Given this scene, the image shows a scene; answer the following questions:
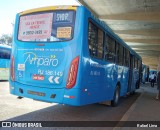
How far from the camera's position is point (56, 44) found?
7.15 meters

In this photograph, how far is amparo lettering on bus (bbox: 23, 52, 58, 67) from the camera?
712cm

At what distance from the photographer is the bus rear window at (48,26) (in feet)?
23.2

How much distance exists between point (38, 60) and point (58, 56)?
66 cm

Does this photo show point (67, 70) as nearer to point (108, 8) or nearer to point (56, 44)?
point (56, 44)

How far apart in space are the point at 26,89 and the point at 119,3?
19.7 metres

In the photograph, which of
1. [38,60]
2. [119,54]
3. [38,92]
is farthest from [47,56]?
[119,54]

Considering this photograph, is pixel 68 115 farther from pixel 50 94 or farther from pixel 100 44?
pixel 100 44

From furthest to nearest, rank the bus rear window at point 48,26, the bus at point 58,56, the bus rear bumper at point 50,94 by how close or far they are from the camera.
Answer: the bus rear window at point 48,26 → the bus at point 58,56 → the bus rear bumper at point 50,94

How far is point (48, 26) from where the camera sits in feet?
24.0

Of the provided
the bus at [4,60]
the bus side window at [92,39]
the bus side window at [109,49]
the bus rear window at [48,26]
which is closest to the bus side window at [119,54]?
the bus side window at [109,49]

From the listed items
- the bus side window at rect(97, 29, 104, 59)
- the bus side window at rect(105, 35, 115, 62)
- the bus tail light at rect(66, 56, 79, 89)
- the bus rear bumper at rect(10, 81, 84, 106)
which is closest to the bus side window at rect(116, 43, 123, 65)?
the bus side window at rect(105, 35, 115, 62)

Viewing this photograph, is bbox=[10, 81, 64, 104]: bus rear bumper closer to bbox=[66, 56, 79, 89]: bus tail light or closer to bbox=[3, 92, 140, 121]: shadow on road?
bbox=[66, 56, 79, 89]: bus tail light

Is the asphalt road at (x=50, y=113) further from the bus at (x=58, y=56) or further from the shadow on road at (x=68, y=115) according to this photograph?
the bus at (x=58, y=56)

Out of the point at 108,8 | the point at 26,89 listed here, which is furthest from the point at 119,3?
the point at 26,89
